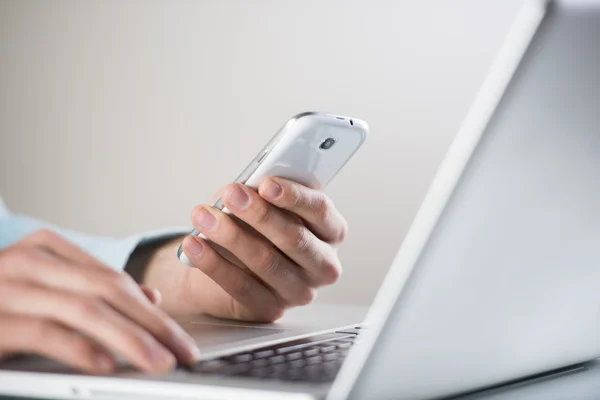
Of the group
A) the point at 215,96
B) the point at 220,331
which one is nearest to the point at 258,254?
the point at 220,331

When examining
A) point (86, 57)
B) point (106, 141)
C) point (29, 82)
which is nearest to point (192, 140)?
point (106, 141)

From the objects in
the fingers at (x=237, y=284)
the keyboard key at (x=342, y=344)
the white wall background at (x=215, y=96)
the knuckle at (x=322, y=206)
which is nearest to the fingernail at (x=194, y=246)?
the fingers at (x=237, y=284)

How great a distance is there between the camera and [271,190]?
0.67 m

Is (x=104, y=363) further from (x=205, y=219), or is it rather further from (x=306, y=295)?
(x=306, y=295)

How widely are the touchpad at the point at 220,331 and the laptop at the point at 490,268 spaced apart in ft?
0.43

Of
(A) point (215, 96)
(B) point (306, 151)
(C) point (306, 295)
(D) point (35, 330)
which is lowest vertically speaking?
(D) point (35, 330)

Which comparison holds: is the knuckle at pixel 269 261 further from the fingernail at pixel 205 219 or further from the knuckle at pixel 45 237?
the knuckle at pixel 45 237

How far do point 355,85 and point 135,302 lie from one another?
5.03ft

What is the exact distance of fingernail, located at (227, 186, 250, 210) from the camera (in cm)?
66

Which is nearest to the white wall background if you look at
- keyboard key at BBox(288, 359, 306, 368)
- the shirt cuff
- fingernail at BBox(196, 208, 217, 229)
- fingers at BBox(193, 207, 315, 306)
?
the shirt cuff

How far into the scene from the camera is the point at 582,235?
0.36m

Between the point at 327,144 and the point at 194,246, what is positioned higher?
the point at 327,144

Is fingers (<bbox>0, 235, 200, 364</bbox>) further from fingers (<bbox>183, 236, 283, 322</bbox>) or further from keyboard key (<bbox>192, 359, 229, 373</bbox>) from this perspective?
fingers (<bbox>183, 236, 283, 322</bbox>)

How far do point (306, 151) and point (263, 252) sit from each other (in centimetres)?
12
